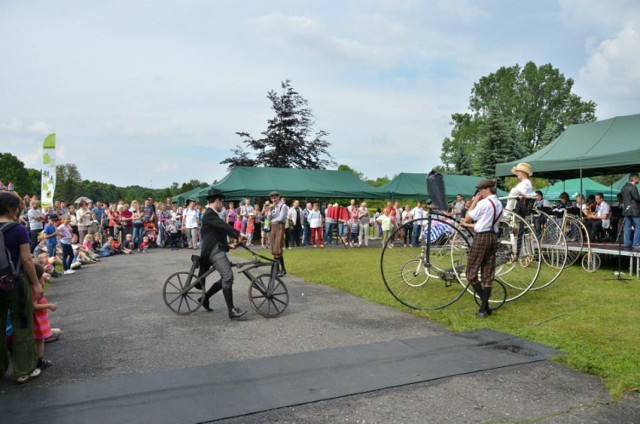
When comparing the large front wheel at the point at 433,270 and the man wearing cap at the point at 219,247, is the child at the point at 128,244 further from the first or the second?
the man wearing cap at the point at 219,247

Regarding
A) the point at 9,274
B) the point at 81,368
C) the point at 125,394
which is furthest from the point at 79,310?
the point at 125,394

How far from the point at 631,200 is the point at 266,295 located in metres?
9.39

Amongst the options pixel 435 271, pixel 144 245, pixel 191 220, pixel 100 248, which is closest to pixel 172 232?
pixel 191 220

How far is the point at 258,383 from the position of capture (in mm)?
4449

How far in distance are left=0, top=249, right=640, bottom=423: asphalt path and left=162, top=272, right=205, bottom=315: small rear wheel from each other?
0.55 feet

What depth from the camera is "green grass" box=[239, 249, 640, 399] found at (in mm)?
4984

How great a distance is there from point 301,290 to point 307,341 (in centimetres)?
382

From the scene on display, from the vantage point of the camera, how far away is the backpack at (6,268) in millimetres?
4409

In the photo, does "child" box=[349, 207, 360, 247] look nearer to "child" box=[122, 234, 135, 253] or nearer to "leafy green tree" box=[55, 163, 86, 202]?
"child" box=[122, 234, 135, 253]

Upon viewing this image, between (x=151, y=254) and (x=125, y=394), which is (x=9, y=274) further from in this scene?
(x=151, y=254)

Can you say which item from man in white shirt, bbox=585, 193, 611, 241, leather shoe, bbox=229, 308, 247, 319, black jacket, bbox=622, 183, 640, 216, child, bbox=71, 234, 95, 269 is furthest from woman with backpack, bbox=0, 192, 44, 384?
man in white shirt, bbox=585, 193, 611, 241

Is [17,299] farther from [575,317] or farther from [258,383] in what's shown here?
[575,317]

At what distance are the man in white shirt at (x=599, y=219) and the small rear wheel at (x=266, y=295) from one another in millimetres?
11405

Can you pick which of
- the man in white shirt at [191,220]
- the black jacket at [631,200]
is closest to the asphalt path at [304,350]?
the black jacket at [631,200]
